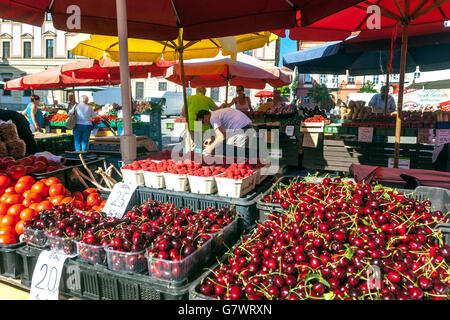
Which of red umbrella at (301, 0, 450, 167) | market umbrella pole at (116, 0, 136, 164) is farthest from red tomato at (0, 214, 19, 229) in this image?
red umbrella at (301, 0, 450, 167)

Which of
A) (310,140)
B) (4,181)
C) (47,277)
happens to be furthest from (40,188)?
(310,140)

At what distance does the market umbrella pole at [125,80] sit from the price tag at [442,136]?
4.76 meters

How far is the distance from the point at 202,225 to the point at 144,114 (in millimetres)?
7382

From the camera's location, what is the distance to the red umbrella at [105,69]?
8.57 meters

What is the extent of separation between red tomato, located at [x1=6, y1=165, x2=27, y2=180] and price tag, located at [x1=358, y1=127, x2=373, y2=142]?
206 inches

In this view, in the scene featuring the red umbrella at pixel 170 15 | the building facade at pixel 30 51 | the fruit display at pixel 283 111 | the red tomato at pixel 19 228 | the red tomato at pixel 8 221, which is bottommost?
the red tomato at pixel 19 228

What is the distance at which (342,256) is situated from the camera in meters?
1.57

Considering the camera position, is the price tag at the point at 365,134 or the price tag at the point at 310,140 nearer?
the price tag at the point at 365,134

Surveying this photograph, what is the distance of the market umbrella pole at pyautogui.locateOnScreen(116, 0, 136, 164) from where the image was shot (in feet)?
8.10

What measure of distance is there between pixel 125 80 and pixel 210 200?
4.18 feet

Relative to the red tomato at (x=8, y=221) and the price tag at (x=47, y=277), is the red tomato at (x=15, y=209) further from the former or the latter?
the price tag at (x=47, y=277)

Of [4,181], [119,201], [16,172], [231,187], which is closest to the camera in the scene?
[119,201]

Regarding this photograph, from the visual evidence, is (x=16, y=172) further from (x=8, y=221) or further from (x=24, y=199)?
(x=8, y=221)

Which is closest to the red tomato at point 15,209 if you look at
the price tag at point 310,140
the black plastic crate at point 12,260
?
the black plastic crate at point 12,260
